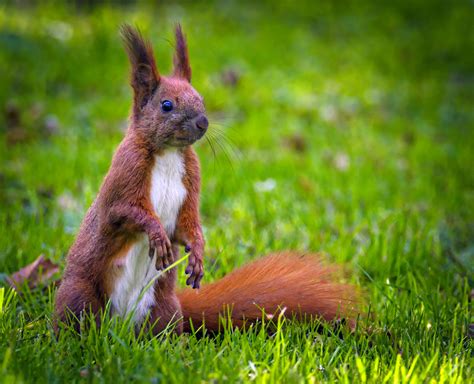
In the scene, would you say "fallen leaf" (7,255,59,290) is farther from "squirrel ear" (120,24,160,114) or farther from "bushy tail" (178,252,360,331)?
"squirrel ear" (120,24,160,114)

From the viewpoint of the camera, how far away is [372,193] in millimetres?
4457

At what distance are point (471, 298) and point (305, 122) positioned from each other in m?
3.33

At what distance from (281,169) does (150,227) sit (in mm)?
2708

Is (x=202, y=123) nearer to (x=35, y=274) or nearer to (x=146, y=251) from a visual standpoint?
(x=146, y=251)

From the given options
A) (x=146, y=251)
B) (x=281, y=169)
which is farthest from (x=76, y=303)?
(x=281, y=169)

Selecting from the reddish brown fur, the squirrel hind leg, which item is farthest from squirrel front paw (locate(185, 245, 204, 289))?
the squirrel hind leg

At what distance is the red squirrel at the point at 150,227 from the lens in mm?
2176

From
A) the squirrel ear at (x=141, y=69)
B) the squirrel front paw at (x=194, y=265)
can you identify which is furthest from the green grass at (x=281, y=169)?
the squirrel ear at (x=141, y=69)

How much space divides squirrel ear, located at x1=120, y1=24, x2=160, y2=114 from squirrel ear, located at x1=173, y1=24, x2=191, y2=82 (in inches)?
5.2

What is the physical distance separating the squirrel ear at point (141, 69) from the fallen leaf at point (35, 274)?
0.84 meters

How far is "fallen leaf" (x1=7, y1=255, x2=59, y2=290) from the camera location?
2.74 metres

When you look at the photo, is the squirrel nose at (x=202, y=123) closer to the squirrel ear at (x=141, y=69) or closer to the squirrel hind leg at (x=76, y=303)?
the squirrel ear at (x=141, y=69)

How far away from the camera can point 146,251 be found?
2258mm

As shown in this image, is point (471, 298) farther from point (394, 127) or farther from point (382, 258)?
point (394, 127)
